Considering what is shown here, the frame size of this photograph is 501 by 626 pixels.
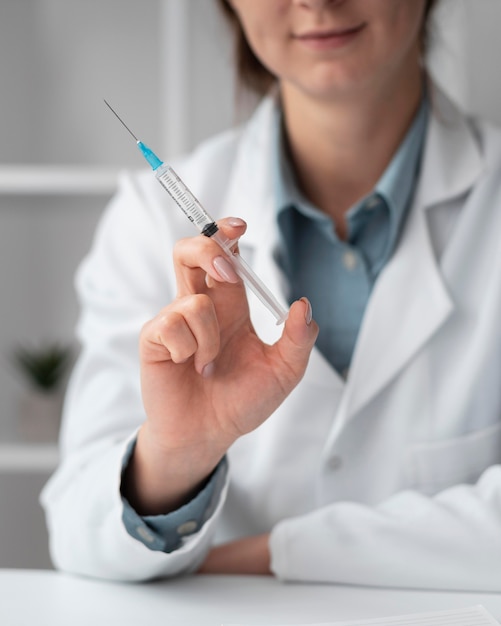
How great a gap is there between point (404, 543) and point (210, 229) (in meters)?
0.42

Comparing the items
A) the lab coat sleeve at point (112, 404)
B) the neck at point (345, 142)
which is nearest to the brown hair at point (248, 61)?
the neck at point (345, 142)

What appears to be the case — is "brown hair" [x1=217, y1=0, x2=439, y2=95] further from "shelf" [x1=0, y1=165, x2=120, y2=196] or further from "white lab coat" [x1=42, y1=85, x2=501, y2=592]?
"shelf" [x1=0, y1=165, x2=120, y2=196]

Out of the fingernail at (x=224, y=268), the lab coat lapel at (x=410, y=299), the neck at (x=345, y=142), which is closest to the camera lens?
the fingernail at (x=224, y=268)

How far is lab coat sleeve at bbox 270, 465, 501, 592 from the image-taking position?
92 centimetres

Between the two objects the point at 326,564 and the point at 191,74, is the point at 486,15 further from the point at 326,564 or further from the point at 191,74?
the point at 326,564

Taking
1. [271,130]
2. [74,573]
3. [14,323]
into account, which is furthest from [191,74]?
[74,573]

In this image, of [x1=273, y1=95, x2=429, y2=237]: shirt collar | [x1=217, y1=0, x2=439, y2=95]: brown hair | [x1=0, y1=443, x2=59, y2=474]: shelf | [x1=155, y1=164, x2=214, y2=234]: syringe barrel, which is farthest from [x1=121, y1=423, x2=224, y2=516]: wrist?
[x1=0, y1=443, x2=59, y2=474]: shelf

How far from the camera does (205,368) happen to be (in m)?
0.84

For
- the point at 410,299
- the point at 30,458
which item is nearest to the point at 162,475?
the point at 410,299

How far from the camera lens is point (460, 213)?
1.20 m

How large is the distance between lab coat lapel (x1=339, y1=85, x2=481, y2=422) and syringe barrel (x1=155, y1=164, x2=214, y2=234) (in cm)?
39

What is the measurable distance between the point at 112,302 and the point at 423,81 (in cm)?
58

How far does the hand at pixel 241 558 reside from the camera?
3.30 ft

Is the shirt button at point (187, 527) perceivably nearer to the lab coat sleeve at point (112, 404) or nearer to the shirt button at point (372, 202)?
the lab coat sleeve at point (112, 404)
